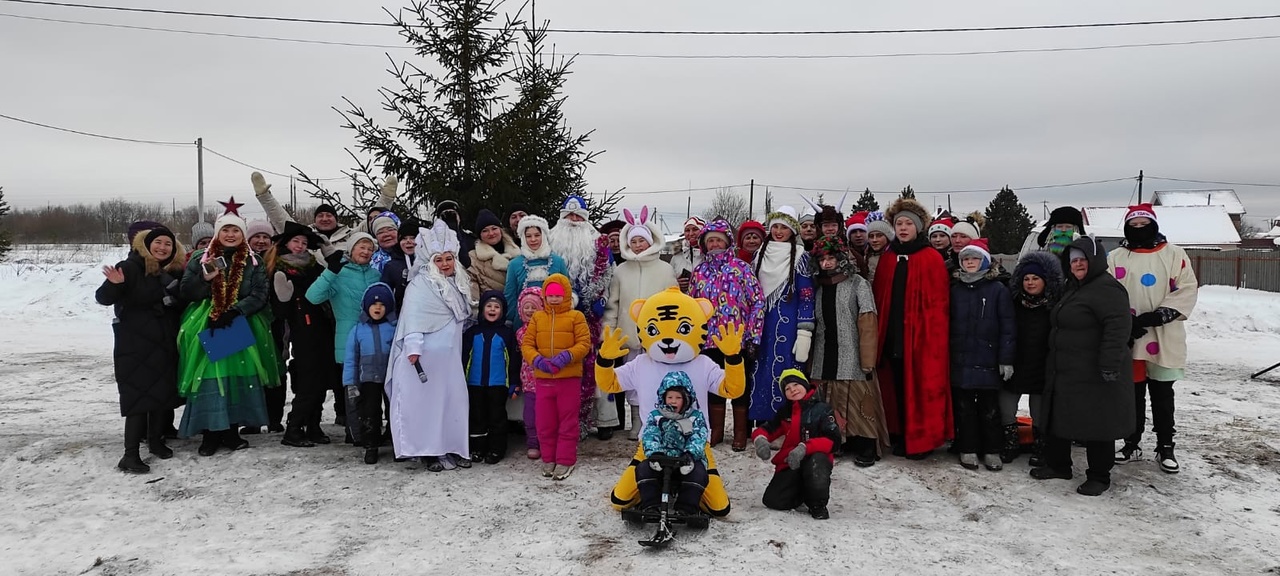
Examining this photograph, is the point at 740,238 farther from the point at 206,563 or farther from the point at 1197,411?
the point at 1197,411

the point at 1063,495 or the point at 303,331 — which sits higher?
the point at 303,331

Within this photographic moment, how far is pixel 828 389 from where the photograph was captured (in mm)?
5945

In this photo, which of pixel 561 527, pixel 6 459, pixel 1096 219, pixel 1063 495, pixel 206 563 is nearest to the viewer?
pixel 206 563

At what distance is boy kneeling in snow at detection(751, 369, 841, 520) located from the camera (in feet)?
15.4

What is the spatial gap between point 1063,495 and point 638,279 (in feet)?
11.5

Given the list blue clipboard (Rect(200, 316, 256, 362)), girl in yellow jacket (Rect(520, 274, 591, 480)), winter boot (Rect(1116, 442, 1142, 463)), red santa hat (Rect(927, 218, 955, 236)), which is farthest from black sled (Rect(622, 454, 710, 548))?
winter boot (Rect(1116, 442, 1142, 463))

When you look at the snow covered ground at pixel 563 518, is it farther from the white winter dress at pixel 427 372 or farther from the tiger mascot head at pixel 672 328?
the tiger mascot head at pixel 672 328

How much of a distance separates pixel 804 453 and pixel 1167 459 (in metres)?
3.21

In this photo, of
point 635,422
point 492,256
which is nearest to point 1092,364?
point 635,422

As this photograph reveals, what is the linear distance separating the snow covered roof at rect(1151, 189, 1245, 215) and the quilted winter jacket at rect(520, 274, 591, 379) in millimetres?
70367

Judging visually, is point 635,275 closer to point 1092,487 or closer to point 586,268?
point 586,268

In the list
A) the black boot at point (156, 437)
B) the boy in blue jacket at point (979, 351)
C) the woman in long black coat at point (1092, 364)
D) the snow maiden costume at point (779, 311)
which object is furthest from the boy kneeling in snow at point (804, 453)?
the black boot at point (156, 437)

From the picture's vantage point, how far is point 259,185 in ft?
23.2

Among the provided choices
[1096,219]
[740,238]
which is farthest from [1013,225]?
[740,238]
